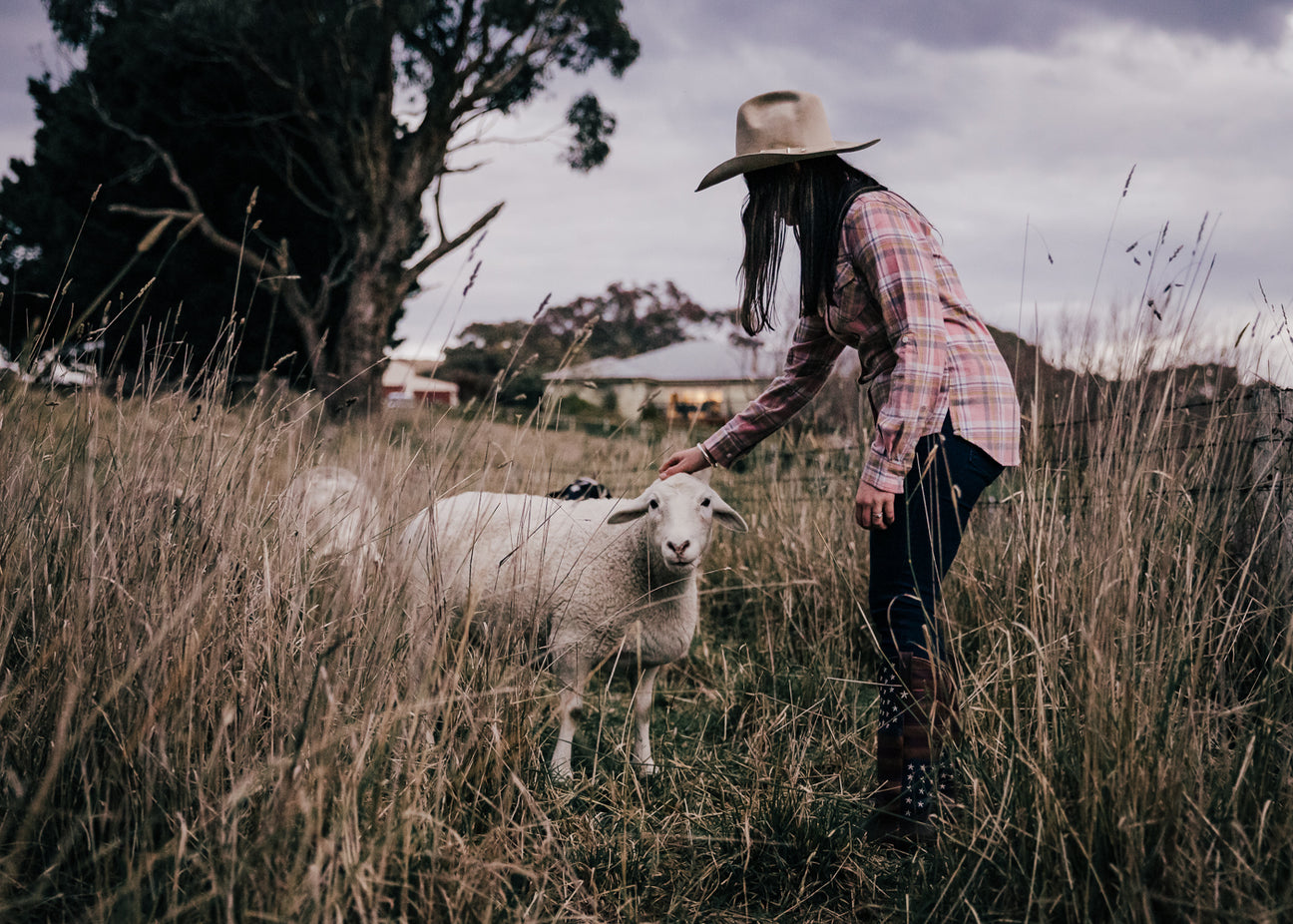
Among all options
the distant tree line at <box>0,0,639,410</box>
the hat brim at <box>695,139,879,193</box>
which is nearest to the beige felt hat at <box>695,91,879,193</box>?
the hat brim at <box>695,139,879,193</box>

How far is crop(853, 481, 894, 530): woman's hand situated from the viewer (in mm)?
2148

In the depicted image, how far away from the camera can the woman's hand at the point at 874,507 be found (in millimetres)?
2148

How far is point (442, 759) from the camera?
74.7 inches

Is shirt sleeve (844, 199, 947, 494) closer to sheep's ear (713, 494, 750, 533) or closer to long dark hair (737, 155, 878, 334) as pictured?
long dark hair (737, 155, 878, 334)

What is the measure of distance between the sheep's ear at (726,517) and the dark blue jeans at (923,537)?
0.79m

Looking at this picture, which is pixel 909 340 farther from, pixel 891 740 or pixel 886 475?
pixel 891 740

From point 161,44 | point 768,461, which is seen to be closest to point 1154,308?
point 768,461

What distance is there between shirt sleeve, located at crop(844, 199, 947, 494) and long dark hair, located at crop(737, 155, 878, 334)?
0.13 metres

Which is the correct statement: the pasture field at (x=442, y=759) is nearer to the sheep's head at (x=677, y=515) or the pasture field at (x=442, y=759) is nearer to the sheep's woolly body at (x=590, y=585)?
the sheep's woolly body at (x=590, y=585)

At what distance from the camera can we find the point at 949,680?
212 cm

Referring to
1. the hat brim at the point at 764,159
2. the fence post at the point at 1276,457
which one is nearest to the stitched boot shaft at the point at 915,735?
the hat brim at the point at 764,159

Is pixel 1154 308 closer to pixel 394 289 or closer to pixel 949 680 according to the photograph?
pixel 949 680

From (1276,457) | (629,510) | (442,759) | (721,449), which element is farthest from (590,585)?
(1276,457)

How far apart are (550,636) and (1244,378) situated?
2767 mm
